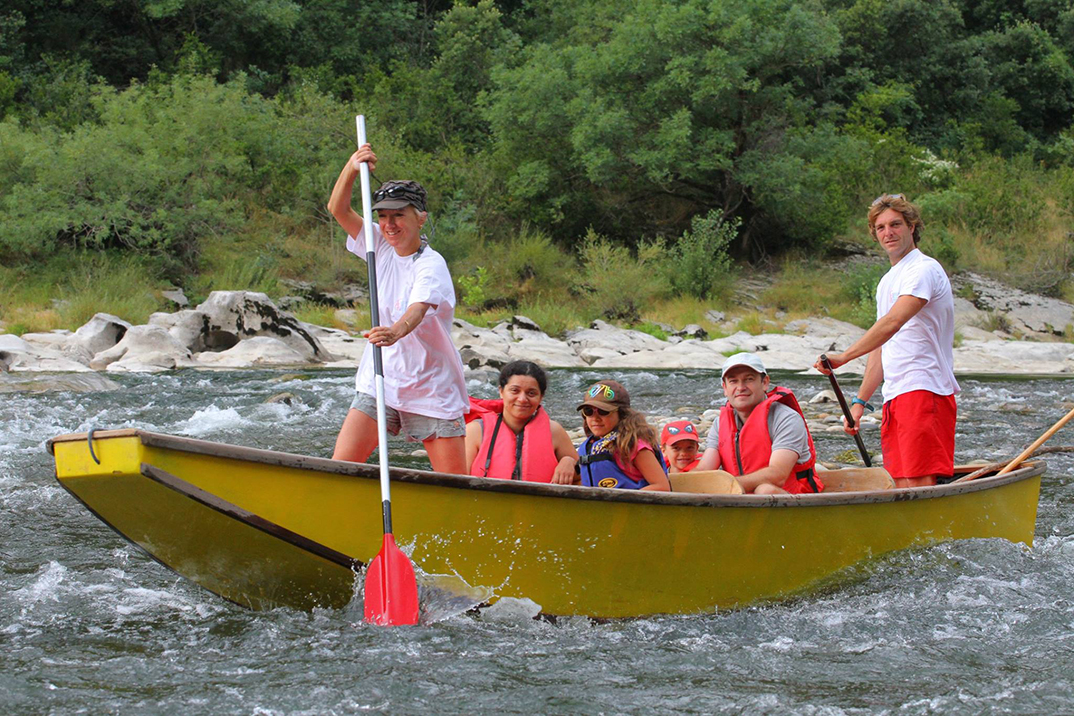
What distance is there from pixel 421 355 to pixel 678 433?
1.64 metres

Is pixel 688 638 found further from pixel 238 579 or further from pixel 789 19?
pixel 789 19

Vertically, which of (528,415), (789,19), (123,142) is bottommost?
(528,415)

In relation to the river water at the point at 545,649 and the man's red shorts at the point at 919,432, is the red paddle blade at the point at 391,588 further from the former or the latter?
the man's red shorts at the point at 919,432

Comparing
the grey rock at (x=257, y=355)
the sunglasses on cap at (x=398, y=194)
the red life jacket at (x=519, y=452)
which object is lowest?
the grey rock at (x=257, y=355)

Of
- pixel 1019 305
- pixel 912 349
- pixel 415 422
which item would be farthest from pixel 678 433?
pixel 1019 305

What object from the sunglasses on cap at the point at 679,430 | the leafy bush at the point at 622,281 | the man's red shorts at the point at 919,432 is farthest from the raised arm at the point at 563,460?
the leafy bush at the point at 622,281

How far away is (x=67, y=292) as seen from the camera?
58.2ft

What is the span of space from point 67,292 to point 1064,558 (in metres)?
16.6

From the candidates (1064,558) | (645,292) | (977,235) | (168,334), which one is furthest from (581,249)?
(1064,558)

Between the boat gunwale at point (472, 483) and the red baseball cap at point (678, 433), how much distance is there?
3.47ft

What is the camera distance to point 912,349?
426 centimetres

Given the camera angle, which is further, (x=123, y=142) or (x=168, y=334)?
(x=123, y=142)

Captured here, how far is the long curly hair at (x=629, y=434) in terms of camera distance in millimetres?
4059

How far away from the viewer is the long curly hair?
4.06m
